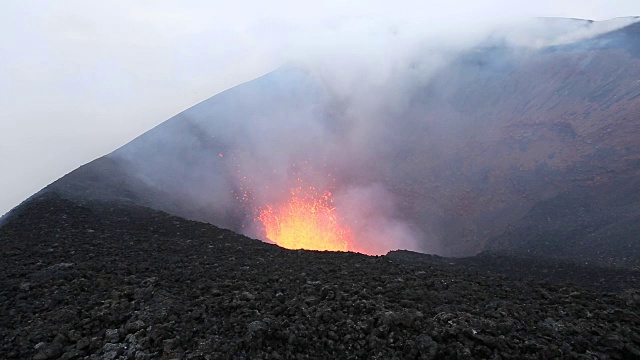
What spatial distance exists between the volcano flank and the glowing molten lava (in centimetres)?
12

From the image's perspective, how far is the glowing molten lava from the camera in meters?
23.7

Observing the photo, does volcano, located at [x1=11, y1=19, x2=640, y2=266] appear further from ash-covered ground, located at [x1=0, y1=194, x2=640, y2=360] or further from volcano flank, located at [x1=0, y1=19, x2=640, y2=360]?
ash-covered ground, located at [x1=0, y1=194, x2=640, y2=360]

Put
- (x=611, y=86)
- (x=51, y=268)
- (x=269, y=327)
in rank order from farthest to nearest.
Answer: (x=611, y=86)
(x=51, y=268)
(x=269, y=327)

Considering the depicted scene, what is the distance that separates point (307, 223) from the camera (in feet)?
81.7

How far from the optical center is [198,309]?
6.30 meters

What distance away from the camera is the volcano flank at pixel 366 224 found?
221 inches

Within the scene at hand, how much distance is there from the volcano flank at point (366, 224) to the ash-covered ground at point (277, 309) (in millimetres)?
33

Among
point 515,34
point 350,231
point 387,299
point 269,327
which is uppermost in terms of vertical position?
point 515,34

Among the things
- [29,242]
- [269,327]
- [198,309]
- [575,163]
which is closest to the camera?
[269,327]

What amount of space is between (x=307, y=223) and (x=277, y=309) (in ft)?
61.4

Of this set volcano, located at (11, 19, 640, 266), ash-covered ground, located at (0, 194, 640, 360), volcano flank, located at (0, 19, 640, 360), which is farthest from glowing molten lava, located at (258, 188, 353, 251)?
ash-covered ground, located at (0, 194, 640, 360)

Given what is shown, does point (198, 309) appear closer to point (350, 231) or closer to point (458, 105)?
point (350, 231)

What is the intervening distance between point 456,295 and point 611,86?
24.2 m

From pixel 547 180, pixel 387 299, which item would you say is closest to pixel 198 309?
pixel 387 299
